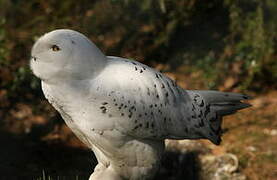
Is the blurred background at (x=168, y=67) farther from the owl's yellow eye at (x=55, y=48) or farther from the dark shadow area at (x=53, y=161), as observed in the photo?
the owl's yellow eye at (x=55, y=48)

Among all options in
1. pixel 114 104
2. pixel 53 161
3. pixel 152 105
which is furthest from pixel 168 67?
pixel 114 104

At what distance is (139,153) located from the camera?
229 centimetres

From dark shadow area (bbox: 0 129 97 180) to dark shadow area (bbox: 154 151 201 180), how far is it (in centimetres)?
47

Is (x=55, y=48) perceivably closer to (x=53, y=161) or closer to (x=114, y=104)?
(x=114, y=104)

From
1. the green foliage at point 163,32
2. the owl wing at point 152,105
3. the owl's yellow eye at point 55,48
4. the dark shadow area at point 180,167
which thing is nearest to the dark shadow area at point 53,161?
the dark shadow area at point 180,167

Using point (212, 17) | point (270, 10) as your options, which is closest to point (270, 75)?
point (270, 10)

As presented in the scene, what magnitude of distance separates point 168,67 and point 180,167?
1343 mm

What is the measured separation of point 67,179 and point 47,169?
1.52 feet

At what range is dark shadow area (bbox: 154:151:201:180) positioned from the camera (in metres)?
3.46

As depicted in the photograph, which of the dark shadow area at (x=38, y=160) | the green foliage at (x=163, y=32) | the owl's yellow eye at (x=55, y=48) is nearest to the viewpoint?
the owl's yellow eye at (x=55, y=48)

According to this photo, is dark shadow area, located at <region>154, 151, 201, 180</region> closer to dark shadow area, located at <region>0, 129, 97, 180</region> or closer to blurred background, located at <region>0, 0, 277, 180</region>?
blurred background, located at <region>0, 0, 277, 180</region>

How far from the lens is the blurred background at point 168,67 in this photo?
3.51 m

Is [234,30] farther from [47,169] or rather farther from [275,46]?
[47,169]

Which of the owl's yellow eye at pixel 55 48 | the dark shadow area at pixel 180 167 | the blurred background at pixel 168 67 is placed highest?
the owl's yellow eye at pixel 55 48
